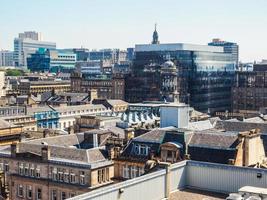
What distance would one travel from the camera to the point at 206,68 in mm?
183875

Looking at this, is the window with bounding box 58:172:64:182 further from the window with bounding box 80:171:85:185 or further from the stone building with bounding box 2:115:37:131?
the stone building with bounding box 2:115:37:131

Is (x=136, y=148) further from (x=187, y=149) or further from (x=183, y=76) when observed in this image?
(x=183, y=76)

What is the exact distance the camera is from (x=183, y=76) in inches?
6845

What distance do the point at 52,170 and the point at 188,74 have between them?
377ft

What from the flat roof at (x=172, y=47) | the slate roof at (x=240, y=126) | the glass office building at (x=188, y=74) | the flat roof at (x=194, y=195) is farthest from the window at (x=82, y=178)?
the flat roof at (x=172, y=47)

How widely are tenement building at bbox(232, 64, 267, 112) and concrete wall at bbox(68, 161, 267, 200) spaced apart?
137m

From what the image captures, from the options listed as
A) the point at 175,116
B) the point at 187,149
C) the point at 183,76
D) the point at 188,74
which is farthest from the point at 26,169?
the point at 188,74

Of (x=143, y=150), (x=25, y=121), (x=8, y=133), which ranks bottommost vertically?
(x=25, y=121)

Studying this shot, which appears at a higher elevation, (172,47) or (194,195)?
(172,47)

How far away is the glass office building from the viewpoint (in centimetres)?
17500

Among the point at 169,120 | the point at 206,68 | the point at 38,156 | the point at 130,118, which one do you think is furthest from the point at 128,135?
the point at 206,68

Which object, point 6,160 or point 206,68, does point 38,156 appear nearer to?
point 6,160

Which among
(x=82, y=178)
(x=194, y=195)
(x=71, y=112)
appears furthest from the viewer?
(x=71, y=112)

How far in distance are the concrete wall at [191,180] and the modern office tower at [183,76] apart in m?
120
